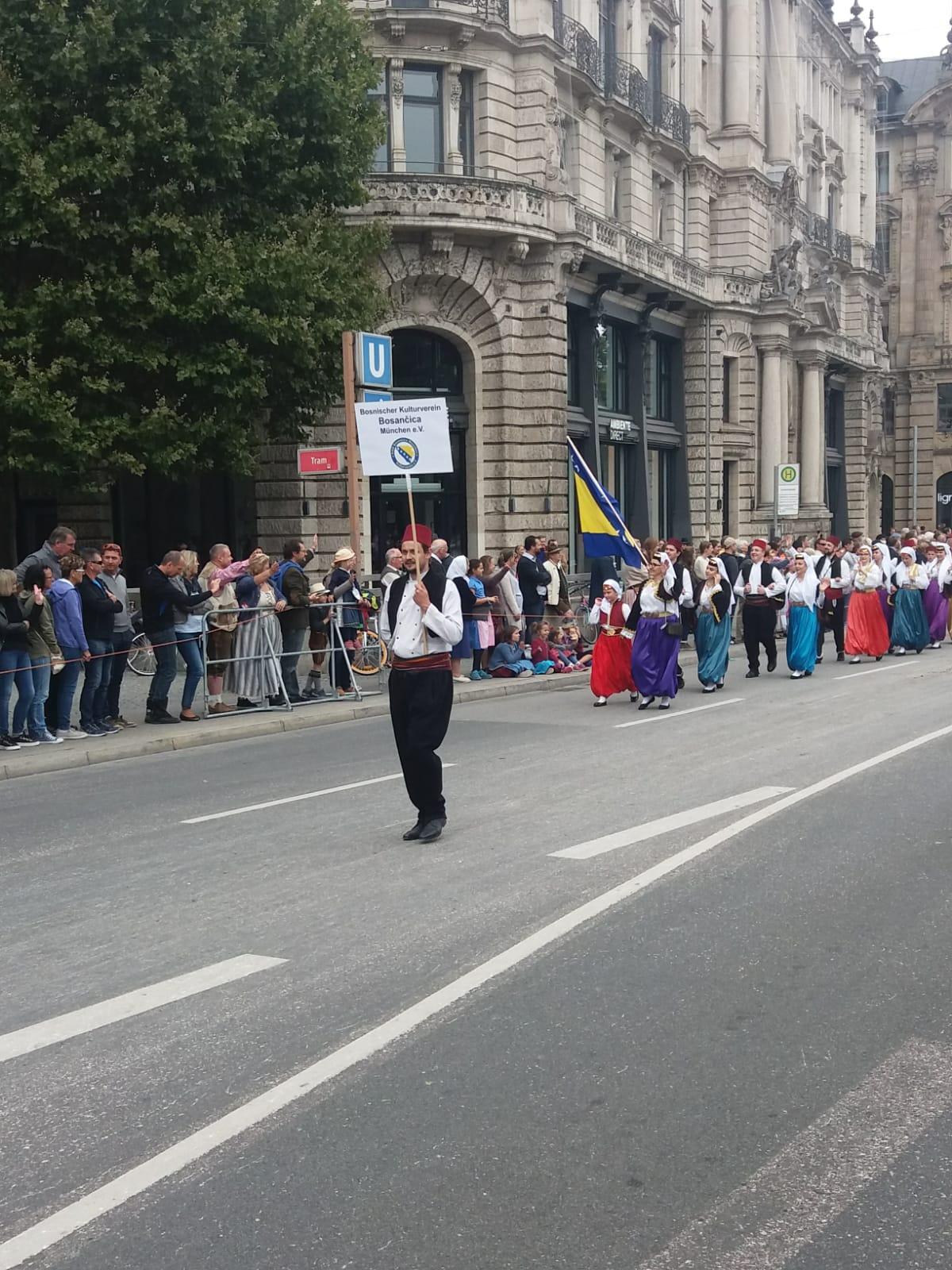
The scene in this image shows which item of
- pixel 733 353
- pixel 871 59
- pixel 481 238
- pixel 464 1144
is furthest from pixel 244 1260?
pixel 871 59

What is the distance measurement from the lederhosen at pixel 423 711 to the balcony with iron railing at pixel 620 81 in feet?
81.4

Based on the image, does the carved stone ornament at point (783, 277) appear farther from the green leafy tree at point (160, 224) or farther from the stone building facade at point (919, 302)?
the stone building facade at point (919, 302)

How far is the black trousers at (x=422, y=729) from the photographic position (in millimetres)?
8609

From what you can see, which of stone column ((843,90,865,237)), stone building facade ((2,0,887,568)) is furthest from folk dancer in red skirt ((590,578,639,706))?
stone column ((843,90,865,237))

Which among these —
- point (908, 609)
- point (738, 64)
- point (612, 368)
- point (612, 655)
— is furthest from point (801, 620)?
point (738, 64)

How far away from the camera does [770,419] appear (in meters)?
44.3

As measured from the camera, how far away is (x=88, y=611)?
1418 centimetres

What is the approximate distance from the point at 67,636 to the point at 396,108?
17843 mm

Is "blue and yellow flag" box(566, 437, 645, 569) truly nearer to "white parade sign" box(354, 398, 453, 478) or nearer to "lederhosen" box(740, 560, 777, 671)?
"lederhosen" box(740, 560, 777, 671)

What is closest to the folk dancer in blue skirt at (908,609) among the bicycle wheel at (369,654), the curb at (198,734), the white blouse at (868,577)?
the white blouse at (868,577)

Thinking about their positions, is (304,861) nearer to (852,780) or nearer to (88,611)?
(852,780)

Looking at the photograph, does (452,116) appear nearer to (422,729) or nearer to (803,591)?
(803,591)

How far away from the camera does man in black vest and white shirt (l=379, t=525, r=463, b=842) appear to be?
8602 mm

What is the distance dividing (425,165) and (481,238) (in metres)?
1.96
